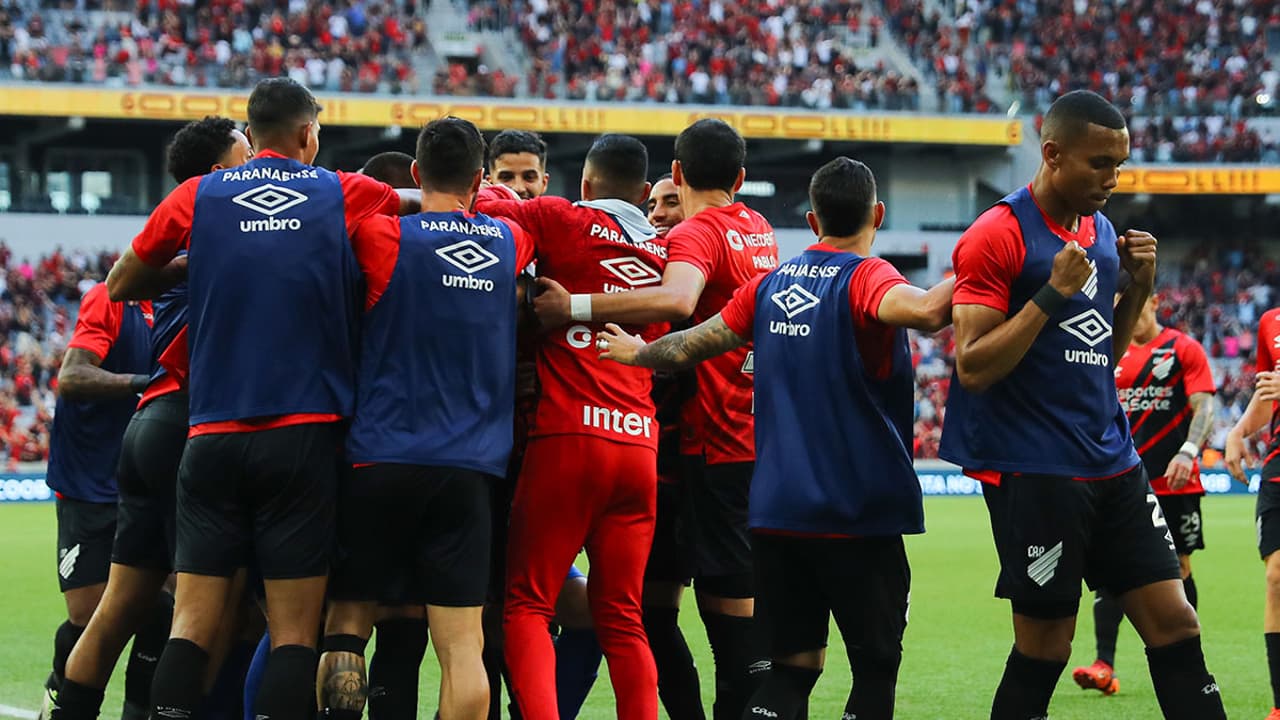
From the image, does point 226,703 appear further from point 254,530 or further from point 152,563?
point 254,530

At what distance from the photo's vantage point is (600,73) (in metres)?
40.3

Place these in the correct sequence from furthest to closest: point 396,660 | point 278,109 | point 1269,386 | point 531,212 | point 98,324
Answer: point 1269,386 → point 98,324 → point 531,212 → point 396,660 → point 278,109

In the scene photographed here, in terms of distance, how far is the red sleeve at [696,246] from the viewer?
6297mm

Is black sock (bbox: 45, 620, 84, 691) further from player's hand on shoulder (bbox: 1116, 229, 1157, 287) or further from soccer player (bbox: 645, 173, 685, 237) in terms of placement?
player's hand on shoulder (bbox: 1116, 229, 1157, 287)

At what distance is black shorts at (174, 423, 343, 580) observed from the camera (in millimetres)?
5344

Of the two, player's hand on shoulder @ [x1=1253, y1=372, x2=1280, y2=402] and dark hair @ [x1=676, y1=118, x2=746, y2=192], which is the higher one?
dark hair @ [x1=676, y1=118, x2=746, y2=192]

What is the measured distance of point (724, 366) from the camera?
22.0 ft

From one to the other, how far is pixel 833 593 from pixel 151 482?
2674mm

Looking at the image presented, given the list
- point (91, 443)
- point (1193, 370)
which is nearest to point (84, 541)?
point (91, 443)

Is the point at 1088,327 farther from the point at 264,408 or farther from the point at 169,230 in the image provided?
the point at 169,230

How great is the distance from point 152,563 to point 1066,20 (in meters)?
42.2

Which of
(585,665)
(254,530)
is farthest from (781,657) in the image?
(254,530)

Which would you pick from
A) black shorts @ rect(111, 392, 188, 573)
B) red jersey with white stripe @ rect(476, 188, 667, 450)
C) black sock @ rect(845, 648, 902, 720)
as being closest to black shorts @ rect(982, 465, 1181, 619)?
black sock @ rect(845, 648, 902, 720)

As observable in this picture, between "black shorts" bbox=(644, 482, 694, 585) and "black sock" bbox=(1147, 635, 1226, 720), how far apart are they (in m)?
2.04
